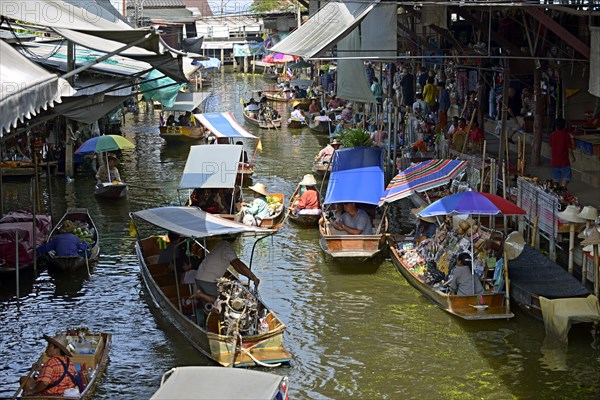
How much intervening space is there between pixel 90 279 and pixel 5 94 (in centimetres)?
852

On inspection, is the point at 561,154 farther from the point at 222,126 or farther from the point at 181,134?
the point at 181,134

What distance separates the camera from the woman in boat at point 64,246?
16.7m

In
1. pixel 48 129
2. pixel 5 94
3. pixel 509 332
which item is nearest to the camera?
pixel 5 94

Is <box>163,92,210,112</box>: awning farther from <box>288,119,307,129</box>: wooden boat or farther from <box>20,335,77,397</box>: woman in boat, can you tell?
<box>20,335,77,397</box>: woman in boat

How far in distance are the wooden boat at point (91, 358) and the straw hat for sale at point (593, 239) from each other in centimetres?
658

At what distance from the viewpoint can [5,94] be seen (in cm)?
868

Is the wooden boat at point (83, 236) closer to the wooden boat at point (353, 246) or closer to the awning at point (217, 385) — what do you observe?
the wooden boat at point (353, 246)

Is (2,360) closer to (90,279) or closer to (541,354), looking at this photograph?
(90,279)

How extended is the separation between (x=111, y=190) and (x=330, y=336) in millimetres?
10596

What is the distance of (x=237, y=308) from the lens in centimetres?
1217

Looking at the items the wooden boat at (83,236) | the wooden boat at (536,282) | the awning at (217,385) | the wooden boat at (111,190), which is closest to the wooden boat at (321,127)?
the wooden boat at (111,190)

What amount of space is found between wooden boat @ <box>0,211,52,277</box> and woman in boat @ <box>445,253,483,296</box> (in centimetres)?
680

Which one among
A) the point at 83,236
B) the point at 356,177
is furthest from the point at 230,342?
the point at 356,177

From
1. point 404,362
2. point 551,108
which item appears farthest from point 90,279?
point 551,108
